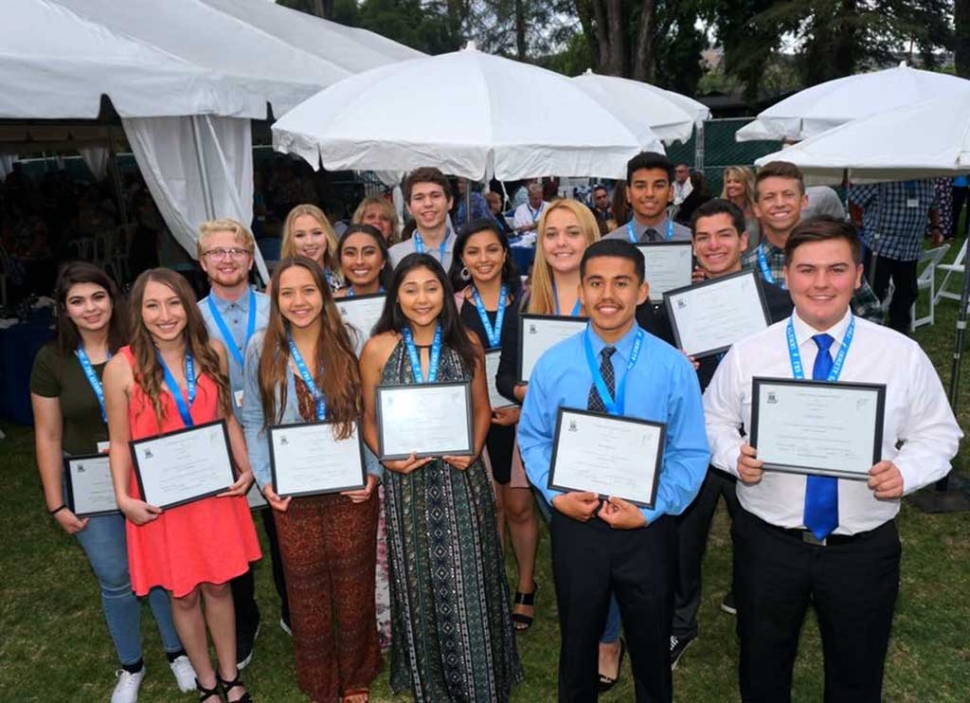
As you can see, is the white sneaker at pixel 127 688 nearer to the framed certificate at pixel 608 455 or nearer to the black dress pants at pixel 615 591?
the black dress pants at pixel 615 591

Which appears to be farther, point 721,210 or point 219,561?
point 721,210

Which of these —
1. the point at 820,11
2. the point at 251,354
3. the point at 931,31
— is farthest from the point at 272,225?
the point at 931,31

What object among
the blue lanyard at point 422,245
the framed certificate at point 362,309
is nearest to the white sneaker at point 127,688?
the framed certificate at point 362,309

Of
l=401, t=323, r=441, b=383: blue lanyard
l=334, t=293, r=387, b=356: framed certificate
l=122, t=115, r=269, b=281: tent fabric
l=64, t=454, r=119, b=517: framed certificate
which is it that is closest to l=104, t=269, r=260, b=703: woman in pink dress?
l=64, t=454, r=119, b=517: framed certificate

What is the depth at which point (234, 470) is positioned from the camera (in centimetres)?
315

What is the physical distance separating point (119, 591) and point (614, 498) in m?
2.35

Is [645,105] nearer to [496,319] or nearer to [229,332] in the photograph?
[496,319]

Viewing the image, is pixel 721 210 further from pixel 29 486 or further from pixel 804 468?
pixel 29 486

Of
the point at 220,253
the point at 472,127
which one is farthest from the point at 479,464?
the point at 472,127

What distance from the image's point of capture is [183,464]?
3.02 metres

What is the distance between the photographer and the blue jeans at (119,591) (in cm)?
336

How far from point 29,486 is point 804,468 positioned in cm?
598

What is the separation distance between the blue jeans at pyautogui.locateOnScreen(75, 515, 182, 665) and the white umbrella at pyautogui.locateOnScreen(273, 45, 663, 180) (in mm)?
2689

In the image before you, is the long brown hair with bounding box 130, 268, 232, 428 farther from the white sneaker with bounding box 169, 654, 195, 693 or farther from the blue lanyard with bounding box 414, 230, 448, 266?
the blue lanyard with bounding box 414, 230, 448, 266
